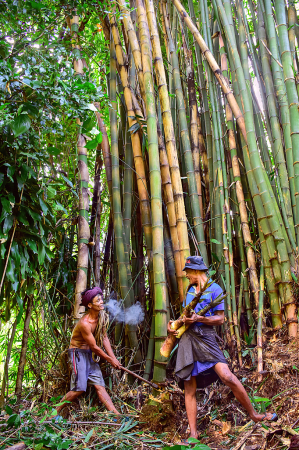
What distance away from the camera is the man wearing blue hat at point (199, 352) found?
2.36 metres

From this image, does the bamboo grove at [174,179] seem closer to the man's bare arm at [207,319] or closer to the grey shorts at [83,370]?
the grey shorts at [83,370]

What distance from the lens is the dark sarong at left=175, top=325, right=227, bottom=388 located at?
94.0 inches

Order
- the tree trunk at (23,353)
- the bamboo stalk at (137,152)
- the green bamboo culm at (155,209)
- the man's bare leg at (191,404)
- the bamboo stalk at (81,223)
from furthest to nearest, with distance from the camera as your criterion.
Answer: the tree trunk at (23,353)
the bamboo stalk at (137,152)
the bamboo stalk at (81,223)
the green bamboo culm at (155,209)
the man's bare leg at (191,404)

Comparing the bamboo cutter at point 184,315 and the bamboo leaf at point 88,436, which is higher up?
the bamboo cutter at point 184,315

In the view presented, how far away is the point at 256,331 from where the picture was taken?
118 inches

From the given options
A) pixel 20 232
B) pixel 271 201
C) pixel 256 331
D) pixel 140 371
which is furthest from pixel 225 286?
pixel 20 232

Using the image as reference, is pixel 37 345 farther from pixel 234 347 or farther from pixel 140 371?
pixel 234 347

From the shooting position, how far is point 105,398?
2.98 meters

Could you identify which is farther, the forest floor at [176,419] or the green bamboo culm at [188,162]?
the green bamboo culm at [188,162]

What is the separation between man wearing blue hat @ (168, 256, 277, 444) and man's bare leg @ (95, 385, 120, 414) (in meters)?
0.72

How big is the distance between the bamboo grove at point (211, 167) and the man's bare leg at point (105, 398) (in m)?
0.41

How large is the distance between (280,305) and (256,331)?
0.32 meters

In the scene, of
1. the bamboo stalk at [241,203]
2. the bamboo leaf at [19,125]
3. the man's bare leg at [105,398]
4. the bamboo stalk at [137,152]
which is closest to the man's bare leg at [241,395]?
the bamboo stalk at [241,203]

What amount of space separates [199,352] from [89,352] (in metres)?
1.13
